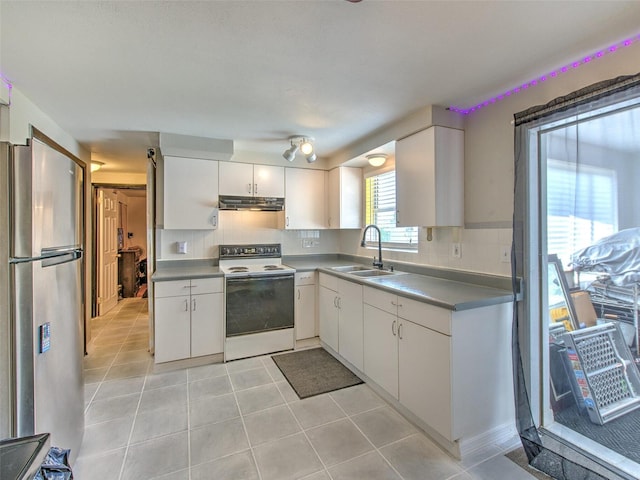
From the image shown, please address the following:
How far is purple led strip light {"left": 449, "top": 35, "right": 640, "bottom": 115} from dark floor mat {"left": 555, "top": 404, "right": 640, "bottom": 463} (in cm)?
192

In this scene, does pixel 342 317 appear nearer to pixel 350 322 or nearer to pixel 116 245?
pixel 350 322

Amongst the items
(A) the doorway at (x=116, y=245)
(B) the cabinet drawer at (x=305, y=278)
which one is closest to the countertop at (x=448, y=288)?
(B) the cabinet drawer at (x=305, y=278)

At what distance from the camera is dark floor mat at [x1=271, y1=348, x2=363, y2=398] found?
2.56 metres

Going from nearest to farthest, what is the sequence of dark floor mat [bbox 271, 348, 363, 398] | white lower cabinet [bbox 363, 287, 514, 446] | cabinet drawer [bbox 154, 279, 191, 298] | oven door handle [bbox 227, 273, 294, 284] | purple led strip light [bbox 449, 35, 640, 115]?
purple led strip light [bbox 449, 35, 640, 115] < white lower cabinet [bbox 363, 287, 514, 446] < dark floor mat [bbox 271, 348, 363, 398] < cabinet drawer [bbox 154, 279, 191, 298] < oven door handle [bbox 227, 273, 294, 284]

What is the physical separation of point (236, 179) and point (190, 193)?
521 millimetres

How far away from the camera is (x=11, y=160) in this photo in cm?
123

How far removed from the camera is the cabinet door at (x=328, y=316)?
307 cm

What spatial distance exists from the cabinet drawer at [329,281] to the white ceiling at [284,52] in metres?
1.55

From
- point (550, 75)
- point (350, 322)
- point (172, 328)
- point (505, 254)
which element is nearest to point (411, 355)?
point (350, 322)

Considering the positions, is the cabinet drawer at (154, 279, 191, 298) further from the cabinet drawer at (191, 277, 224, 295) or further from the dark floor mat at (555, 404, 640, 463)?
the dark floor mat at (555, 404, 640, 463)

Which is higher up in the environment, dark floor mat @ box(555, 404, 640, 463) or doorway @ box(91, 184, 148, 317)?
doorway @ box(91, 184, 148, 317)

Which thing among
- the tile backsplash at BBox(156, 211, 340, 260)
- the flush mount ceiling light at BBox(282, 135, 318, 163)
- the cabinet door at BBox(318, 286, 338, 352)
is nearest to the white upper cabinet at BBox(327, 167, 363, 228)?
the tile backsplash at BBox(156, 211, 340, 260)

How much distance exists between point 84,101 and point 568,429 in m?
3.92

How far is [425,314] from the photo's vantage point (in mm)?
1893
